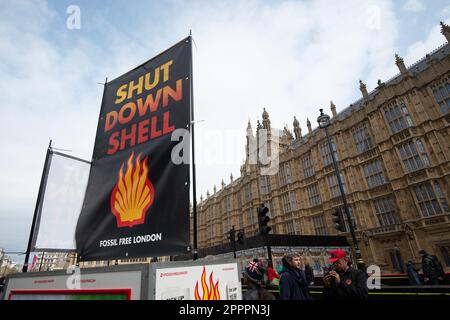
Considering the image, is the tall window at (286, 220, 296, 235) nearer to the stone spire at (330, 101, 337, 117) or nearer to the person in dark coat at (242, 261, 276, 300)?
the stone spire at (330, 101, 337, 117)

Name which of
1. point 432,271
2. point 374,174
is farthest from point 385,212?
point 432,271

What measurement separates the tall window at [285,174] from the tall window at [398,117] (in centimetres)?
1120

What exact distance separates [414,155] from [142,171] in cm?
2060

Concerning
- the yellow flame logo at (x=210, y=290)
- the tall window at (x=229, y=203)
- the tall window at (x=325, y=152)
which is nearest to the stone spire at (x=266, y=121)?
the tall window at (x=325, y=152)

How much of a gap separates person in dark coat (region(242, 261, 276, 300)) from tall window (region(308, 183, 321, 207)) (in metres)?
22.4

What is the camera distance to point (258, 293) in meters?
2.81

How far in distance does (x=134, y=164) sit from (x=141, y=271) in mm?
1221

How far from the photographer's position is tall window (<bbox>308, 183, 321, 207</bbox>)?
2382 cm

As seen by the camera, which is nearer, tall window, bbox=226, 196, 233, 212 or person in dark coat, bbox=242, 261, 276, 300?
person in dark coat, bbox=242, 261, 276, 300

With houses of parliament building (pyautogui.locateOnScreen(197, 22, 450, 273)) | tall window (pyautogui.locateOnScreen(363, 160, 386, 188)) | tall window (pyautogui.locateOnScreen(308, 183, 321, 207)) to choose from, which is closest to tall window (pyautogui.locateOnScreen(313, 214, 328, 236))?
houses of parliament building (pyautogui.locateOnScreen(197, 22, 450, 273))

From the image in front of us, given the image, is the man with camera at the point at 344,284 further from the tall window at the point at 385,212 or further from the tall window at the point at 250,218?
the tall window at the point at 250,218

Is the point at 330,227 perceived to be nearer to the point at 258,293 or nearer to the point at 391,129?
the point at 391,129

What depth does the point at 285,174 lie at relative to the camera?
91.1ft

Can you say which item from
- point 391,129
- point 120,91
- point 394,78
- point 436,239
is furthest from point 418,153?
point 120,91
